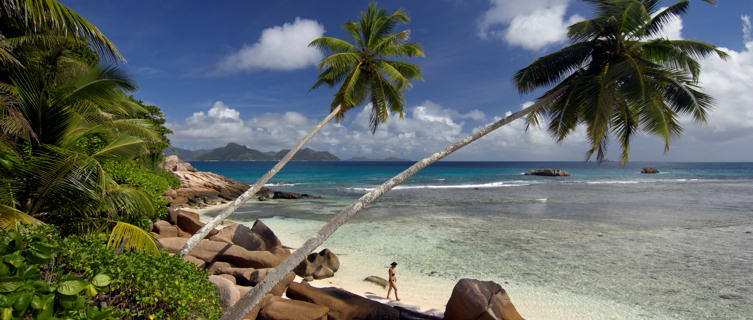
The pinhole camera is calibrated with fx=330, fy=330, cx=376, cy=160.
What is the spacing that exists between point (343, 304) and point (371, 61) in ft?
28.4

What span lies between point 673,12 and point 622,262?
7428mm

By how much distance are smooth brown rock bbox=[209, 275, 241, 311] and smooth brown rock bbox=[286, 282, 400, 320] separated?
3.49 ft

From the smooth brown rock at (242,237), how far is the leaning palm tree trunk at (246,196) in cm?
180

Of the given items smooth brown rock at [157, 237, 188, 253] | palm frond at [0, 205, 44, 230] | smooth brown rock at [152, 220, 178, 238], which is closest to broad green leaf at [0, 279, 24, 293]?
palm frond at [0, 205, 44, 230]

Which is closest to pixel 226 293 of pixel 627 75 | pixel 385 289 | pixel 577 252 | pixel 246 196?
pixel 246 196

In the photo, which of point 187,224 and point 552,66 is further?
point 187,224

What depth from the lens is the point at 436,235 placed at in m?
14.8

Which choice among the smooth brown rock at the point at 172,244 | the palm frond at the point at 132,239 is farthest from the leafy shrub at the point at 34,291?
the smooth brown rock at the point at 172,244

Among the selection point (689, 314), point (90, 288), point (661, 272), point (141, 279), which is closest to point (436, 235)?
point (661, 272)

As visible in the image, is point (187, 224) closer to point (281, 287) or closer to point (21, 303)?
point (281, 287)

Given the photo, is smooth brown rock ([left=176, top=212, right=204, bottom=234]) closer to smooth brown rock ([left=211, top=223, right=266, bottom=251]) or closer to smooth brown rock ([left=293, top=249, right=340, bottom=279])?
smooth brown rock ([left=211, top=223, right=266, bottom=251])

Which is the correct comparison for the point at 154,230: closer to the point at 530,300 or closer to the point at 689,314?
the point at 530,300

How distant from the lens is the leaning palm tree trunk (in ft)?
23.9

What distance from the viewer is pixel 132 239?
218 inches
